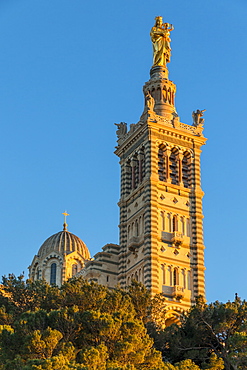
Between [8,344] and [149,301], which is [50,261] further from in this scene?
[8,344]

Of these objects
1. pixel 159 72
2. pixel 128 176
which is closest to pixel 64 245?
pixel 128 176

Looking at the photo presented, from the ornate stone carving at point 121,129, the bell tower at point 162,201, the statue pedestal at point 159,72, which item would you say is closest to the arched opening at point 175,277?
the bell tower at point 162,201

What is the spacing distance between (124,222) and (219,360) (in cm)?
2127

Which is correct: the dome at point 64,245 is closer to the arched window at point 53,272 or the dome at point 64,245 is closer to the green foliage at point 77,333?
the arched window at point 53,272

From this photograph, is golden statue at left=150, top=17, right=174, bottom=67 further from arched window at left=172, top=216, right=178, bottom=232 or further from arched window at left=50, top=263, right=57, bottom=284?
arched window at left=50, top=263, right=57, bottom=284

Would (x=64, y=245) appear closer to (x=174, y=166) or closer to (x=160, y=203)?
(x=174, y=166)

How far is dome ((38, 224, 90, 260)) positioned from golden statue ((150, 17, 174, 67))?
2078 cm

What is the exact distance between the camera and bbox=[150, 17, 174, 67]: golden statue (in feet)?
210

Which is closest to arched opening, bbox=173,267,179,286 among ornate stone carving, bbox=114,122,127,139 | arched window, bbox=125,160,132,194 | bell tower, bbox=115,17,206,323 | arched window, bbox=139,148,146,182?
bell tower, bbox=115,17,206,323

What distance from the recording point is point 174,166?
59938mm

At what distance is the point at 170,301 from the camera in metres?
54.6

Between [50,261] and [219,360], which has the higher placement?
[50,261]

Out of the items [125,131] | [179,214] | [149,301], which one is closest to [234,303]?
[149,301]

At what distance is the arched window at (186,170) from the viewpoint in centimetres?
6003
